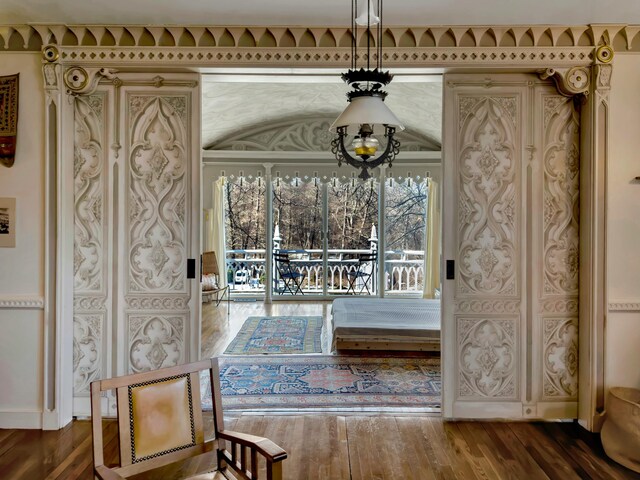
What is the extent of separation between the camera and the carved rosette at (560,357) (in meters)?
3.29

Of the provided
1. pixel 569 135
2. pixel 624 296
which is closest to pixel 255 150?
pixel 569 135

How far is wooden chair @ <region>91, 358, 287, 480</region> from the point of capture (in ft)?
5.36

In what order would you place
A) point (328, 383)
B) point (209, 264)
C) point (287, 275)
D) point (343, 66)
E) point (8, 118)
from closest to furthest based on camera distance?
1. point (8, 118)
2. point (343, 66)
3. point (328, 383)
4. point (209, 264)
5. point (287, 275)

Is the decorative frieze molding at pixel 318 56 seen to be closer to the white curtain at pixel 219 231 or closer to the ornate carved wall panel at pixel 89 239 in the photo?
the ornate carved wall panel at pixel 89 239

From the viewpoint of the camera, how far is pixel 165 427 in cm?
177

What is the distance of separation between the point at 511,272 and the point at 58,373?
3.25 m

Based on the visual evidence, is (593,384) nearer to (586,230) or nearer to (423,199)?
(586,230)

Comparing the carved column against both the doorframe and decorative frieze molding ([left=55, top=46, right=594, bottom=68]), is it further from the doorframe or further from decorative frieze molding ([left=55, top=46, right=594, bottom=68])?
decorative frieze molding ([left=55, top=46, right=594, bottom=68])

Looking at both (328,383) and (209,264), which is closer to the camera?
(328,383)

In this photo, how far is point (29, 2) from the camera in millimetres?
2807

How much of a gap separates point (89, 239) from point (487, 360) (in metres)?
2.99

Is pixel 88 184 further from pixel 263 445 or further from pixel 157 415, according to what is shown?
pixel 263 445

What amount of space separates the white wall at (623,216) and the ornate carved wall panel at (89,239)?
3.54m

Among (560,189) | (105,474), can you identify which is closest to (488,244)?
(560,189)
